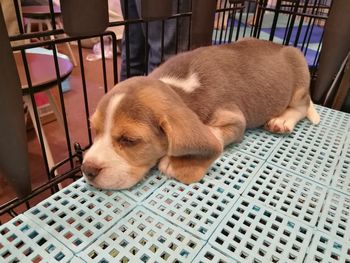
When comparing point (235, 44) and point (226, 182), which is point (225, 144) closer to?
point (226, 182)

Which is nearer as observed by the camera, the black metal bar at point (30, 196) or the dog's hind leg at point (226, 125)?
the black metal bar at point (30, 196)

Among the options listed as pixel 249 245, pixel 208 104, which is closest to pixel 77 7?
pixel 208 104

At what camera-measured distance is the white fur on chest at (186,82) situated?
1.06 meters

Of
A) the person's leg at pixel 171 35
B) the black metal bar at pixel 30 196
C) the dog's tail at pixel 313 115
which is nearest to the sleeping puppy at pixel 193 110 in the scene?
the dog's tail at pixel 313 115

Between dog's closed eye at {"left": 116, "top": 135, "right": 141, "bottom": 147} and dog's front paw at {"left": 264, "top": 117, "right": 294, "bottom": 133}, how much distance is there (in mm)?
678

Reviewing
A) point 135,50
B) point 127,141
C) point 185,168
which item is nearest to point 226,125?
point 185,168

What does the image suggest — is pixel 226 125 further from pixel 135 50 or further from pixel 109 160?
pixel 135 50

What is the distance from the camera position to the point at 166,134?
2.89 feet

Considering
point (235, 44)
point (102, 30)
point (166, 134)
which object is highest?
point (102, 30)

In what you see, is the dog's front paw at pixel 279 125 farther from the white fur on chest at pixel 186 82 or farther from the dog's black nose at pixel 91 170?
the dog's black nose at pixel 91 170

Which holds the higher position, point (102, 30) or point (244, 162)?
point (102, 30)

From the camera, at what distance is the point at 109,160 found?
2.82 ft

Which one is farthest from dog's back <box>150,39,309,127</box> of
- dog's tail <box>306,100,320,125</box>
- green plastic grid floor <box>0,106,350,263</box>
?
green plastic grid floor <box>0,106,350,263</box>

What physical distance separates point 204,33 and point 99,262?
45.5 inches
